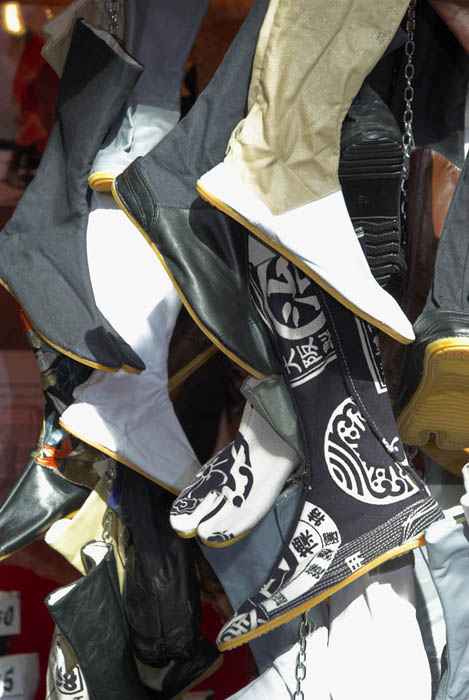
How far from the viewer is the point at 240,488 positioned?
1000mm

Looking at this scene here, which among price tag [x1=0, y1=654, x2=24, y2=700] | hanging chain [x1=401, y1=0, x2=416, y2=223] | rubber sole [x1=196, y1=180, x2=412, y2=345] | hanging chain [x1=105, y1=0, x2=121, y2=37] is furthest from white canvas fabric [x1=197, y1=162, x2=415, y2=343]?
price tag [x1=0, y1=654, x2=24, y2=700]

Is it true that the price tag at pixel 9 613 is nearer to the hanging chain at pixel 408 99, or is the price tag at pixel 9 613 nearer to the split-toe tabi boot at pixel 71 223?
the split-toe tabi boot at pixel 71 223

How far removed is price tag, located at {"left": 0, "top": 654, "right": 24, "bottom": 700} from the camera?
4.74 feet

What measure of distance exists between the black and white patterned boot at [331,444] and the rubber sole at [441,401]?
5 cm

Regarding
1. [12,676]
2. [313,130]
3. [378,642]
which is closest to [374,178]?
[313,130]

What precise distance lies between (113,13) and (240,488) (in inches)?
24.3

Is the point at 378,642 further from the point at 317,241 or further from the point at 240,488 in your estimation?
the point at 317,241

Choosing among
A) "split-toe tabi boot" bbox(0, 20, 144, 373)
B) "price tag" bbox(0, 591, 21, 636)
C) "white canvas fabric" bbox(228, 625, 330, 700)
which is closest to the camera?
"white canvas fabric" bbox(228, 625, 330, 700)

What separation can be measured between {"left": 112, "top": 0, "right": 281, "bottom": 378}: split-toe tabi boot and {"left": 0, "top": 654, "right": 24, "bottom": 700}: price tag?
0.79 metres

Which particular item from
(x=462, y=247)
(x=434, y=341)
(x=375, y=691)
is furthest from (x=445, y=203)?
(x=375, y=691)

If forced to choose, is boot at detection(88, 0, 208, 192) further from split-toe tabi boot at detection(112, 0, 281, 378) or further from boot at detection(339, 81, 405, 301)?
boot at detection(339, 81, 405, 301)

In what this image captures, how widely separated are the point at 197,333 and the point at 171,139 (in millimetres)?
338

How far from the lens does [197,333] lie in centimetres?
124

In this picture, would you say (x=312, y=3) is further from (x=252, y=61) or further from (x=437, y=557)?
(x=437, y=557)
